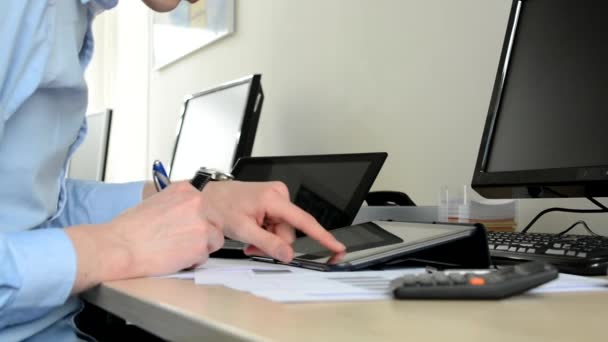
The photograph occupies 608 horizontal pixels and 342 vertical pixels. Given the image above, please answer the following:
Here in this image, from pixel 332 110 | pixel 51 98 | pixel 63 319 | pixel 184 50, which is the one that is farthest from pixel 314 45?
pixel 63 319

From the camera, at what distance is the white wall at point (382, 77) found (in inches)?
49.7

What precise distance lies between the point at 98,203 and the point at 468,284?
0.65 metres

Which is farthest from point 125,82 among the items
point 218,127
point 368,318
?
point 368,318

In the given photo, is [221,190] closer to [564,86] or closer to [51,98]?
[51,98]

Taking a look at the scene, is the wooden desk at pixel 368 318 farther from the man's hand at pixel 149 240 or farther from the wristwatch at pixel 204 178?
the wristwatch at pixel 204 178

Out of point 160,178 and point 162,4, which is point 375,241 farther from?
point 162,4

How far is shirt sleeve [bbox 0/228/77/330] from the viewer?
1.81ft

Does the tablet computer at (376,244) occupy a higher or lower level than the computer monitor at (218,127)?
lower

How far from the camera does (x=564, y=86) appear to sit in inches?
34.4

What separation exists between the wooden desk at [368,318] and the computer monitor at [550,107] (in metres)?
0.35

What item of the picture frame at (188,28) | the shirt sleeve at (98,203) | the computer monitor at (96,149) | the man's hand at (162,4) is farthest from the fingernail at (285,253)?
the computer monitor at (96,149)

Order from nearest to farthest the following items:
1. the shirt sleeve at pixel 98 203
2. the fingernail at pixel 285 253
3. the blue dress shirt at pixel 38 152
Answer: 1. the blue dress shirt at pixel 38 152
2. the fingernail at pixel 285 253
3. the shirt sleeve at pixel 98 203

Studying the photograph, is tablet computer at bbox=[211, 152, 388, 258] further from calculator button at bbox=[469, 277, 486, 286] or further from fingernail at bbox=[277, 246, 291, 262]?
calculator button at bbox=[469, 277, 486, 286]

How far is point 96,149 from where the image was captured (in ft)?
7.42
